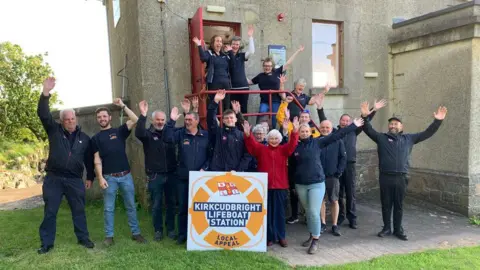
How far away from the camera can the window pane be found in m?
7.82

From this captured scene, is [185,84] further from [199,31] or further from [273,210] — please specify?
[273,210]

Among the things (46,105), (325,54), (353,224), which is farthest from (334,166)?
(46,105)

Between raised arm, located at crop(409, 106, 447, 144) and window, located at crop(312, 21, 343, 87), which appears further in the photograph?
window, located at crop(312, 21, 343, 87)

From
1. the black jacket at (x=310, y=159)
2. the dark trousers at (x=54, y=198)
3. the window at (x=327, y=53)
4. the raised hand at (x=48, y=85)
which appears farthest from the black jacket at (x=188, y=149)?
the window at (x=327, y=53)

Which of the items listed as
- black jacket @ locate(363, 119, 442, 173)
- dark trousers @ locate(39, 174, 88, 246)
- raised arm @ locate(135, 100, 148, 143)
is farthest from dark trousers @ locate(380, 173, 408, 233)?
dark trousers @ locate(39, 174, 88, 246)

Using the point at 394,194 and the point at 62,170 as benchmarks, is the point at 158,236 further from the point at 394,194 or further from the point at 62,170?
the point at 394,194

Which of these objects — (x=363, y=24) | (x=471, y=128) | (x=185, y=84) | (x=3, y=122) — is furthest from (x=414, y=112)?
(x=3, y=122)

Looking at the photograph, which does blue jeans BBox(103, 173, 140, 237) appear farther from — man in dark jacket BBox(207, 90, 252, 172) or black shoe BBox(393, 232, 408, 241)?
black shoe BBox(393, 232, 408, 241)

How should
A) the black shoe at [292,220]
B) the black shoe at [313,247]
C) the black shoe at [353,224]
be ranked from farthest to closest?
1. the black shoe at [292,220]
2. the black shoe at [353,224]
3. the black shoe at [313,247]

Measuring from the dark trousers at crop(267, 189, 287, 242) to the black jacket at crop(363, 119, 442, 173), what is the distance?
5.42 ft

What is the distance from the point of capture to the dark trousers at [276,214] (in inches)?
187

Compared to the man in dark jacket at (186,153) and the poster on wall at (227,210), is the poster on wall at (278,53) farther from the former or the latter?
the poster on wall at (227,210)

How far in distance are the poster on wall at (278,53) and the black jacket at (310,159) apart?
9.68ft

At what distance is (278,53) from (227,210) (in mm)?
3936
